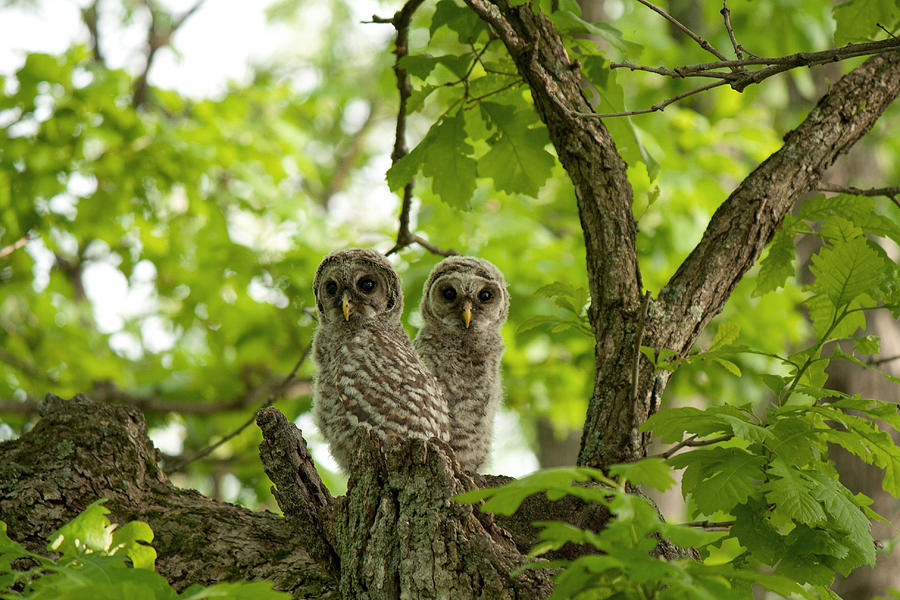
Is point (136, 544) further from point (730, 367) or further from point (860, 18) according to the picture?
point (860, 18)

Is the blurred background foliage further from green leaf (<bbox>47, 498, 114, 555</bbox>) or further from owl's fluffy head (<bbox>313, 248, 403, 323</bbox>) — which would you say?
green leaf (<bbox>47, 498, 114, 555</bbox>)

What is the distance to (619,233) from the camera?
2.50 metres

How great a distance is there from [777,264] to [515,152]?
0.99 m

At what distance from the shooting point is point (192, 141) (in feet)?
18.8

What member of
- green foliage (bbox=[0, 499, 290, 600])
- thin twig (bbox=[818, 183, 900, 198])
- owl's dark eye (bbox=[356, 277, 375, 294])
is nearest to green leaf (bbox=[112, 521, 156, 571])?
green foliage (bbox=[0, 499, 290, 600])

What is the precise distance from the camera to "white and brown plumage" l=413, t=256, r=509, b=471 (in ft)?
10.9

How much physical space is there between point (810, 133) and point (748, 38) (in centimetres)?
543

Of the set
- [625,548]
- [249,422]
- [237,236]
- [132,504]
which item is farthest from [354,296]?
[237,236]

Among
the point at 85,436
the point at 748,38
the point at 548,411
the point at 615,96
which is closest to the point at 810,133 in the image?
the point at 615,96

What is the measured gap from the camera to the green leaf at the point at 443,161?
9.27ft

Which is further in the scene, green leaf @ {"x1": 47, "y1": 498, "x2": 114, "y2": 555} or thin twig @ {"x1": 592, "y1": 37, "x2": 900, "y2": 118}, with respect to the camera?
thin twig @ {"x1": 592, "y1": 37, "x2": 900, "y2": 118}

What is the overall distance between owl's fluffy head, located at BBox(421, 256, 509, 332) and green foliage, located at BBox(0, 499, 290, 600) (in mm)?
1842

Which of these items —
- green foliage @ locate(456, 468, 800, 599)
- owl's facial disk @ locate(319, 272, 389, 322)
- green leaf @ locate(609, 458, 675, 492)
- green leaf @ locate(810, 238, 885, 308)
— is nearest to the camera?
green foliage @ locate(456, 468, 800, 599)

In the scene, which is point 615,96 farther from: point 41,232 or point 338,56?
A: point 338,56
